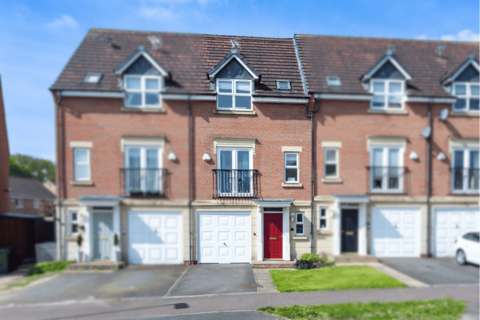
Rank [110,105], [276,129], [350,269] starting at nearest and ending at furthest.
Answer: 1. [110,105]
2. [350,269]
3. [276,129]

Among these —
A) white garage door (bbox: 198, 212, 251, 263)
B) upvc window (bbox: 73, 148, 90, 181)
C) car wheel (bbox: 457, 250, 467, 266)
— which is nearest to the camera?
upvc window (bbox: 73, 148, 90, 181)

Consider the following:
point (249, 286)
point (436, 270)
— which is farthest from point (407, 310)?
point (249, 286)

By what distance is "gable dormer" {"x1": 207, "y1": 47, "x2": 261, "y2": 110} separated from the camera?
2.52m

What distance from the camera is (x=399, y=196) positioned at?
229cm

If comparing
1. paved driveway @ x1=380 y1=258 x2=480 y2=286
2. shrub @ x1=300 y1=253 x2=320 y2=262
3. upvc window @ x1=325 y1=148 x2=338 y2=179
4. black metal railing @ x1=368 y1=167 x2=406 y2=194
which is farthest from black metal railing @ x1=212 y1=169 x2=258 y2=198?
paved driveway @ x1=380 y1=258 x2=480 y2=286

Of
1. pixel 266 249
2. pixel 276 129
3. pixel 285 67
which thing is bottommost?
pixel 266 249

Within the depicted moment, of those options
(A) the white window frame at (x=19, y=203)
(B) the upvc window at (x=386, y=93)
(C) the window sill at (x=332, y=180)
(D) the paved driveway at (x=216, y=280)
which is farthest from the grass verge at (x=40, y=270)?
(B) the upvc window at (x=386, y=93)

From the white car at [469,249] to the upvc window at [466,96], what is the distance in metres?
1.16

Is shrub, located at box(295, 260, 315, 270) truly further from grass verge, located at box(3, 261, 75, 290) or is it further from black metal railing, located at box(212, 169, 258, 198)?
grass verge, located at box(3, 261, 75, 290)

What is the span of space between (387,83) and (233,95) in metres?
1.40

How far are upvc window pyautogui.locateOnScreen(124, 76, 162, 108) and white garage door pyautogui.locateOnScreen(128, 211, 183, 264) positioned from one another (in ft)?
3.17

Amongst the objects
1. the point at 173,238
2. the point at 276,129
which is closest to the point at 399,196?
the point at 276,129

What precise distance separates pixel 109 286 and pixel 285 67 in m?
2.68

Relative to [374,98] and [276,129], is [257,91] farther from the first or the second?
[374,98]
